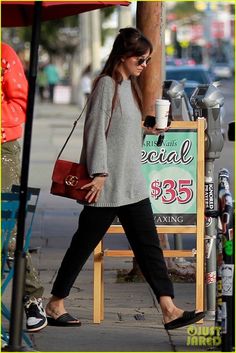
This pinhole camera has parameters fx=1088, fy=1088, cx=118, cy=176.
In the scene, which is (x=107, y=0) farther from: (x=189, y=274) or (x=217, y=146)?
(x=189, y=274)

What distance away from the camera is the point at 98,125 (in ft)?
21.0

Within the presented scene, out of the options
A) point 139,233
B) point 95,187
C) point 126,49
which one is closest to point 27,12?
point 126,49

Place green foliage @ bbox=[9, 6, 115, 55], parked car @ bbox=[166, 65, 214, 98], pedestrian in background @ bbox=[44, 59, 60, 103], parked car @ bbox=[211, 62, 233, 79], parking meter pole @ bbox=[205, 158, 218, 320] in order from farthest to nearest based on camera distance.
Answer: parked car @ bbox=[211, 62, 233, 79]
green foliage @ bbox=[9, 6, 115, 55]
pedestrian in background @ bbox=[44, 59, 60, 103]
parked car @ bbox=[166, 65, 214, 98]
parking meter pole @ bbox=[205, 158, 218, 320]

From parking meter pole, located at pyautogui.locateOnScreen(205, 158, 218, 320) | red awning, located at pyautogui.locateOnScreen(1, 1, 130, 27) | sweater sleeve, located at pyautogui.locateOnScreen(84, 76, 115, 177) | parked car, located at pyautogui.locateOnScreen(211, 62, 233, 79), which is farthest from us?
parked car, located at pyautogui.locateOnScreen(211, 62, 233, 79)

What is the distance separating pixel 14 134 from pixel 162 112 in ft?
3.02

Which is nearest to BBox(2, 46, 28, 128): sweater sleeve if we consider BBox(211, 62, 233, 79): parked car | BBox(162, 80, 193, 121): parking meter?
BBox(162, 80, 193, 121): parking meter

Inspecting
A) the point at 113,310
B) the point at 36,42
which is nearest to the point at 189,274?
the point at 113,310

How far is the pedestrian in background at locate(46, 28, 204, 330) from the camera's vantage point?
6.43 meters

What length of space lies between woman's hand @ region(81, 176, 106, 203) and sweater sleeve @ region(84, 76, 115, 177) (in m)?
0.04

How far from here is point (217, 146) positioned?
7445 mm

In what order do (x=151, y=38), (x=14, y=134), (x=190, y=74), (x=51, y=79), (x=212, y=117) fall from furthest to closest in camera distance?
(x=51, y=79), (x=190, y=74), (x=151, y=38), (x=212, y=117), (x=14, y=134)

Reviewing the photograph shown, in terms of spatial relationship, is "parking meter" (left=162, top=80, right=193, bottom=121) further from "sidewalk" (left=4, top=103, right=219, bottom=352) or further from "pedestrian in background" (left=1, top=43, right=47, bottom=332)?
"pedestrian in background" (left=1, top=43, right=47, bottom=332)

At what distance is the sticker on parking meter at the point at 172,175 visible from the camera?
734 centimetres

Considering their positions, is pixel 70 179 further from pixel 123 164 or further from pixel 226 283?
pixel 226 283
